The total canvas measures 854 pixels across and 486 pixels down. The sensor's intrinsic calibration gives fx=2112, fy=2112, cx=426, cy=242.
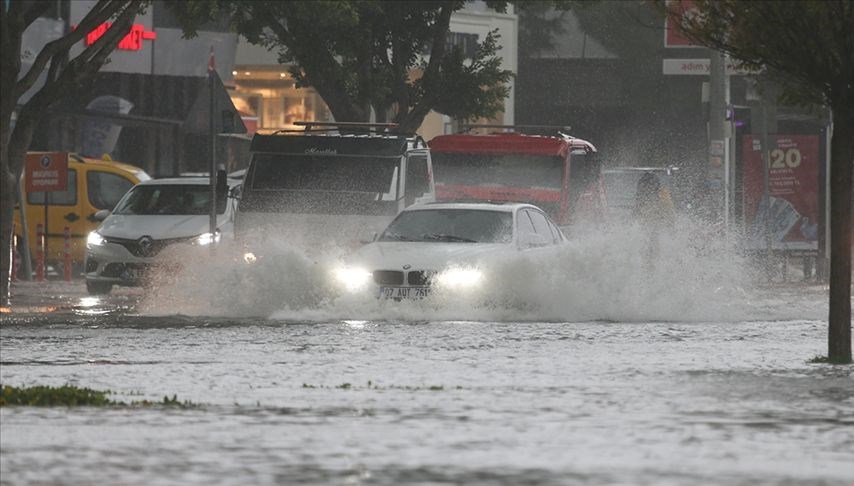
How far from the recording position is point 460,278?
869 inches

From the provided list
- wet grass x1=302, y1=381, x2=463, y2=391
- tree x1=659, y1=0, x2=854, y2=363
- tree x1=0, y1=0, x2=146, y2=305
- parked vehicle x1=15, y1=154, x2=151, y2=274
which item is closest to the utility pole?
parked vehicle x1=15, y1=154, x2=151, y2=274

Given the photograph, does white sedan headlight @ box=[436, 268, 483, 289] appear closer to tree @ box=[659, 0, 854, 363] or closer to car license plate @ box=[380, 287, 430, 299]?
car license plate @ box=[380, 287, 430, 299]

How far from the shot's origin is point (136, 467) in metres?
9.96

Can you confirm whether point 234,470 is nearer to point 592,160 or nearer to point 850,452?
point 850,452

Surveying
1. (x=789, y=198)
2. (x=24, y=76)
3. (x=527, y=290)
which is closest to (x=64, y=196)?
(x=24, y=76)

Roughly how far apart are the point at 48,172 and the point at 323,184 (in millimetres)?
7493

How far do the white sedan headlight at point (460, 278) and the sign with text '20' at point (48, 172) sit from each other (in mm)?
11627

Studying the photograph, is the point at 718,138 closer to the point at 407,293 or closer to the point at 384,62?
the point at 384,62

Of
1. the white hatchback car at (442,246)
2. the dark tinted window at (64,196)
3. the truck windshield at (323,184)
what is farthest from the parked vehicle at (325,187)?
the dark tinted window at (64,196)

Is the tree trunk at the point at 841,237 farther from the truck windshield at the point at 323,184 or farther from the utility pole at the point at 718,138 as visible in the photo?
the utility pole at the point at 718,138

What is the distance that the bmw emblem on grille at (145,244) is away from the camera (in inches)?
1123

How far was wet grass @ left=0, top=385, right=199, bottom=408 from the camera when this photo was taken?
13.0 meters

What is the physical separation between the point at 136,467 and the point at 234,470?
1.63ft

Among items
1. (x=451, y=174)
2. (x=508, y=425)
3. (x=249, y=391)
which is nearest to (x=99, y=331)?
(x=249, y=391)
